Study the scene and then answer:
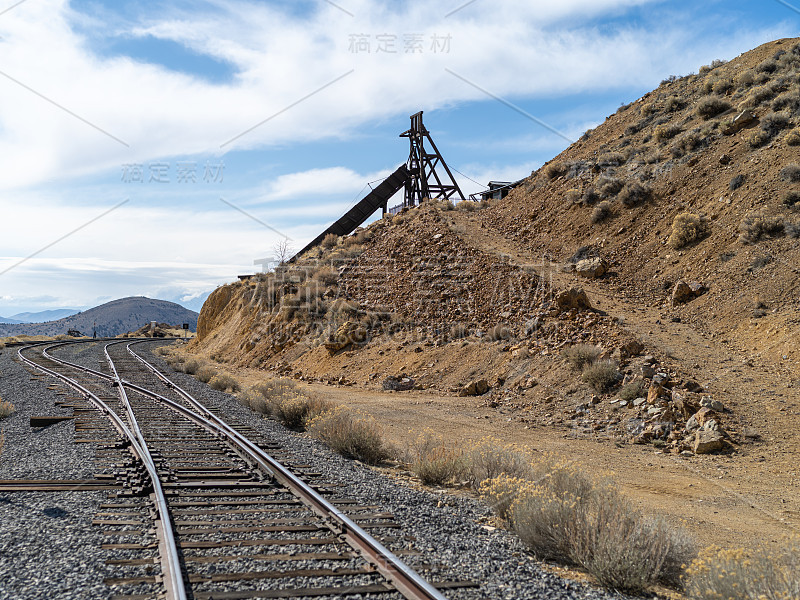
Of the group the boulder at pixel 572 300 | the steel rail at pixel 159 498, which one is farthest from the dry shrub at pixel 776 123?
the steel rail at pixel 159 498

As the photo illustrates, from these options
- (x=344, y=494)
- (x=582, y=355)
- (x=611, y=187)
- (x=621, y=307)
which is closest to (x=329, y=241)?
(x=611, y=187)

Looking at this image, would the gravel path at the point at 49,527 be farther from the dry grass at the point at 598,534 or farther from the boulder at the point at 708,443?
the boulder at the point at 708,443

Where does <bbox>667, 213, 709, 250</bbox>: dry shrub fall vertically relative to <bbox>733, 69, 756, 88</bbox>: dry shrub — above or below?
below

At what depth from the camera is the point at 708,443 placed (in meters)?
11.1

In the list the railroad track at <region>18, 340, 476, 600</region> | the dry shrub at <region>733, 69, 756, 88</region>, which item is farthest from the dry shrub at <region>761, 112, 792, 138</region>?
the railroad track at <region>18, 340, 476, 600</region>

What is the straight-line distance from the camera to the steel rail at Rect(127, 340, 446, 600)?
4777mm

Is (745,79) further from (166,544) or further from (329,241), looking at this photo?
(166,544)

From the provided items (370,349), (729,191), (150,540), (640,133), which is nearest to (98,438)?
(150,540)

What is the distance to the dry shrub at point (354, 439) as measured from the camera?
10438 millimetres

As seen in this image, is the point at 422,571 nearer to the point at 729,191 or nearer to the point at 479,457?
the point at 479,457

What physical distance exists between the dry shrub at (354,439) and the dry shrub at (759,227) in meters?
13.9

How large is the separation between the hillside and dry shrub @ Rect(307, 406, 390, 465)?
5.42 ft

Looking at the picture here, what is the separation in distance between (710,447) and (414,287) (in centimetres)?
1605

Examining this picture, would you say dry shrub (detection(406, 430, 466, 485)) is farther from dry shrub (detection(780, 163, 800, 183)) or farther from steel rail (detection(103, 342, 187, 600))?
dry shrub (detection(780, 163, 800, 183))
